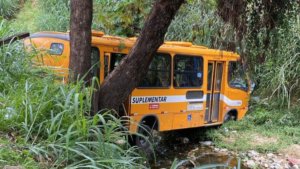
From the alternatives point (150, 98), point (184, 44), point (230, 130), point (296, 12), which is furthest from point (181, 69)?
Result: point (296, 12)

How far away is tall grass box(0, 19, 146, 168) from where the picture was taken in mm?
2232

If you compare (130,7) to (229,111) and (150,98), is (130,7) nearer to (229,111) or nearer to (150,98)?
(150,98)

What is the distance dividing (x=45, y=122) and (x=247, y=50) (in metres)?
3.80

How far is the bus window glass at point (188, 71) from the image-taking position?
24.1 feet

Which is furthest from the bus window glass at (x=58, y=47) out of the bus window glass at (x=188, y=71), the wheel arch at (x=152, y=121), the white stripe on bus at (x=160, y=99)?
the bus window glass at (x=188, y=71)

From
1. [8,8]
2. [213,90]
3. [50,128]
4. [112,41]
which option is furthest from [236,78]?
[8,8]

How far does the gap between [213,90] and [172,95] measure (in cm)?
169

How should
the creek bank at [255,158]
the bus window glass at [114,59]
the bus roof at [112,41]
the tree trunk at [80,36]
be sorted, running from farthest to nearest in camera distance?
the creek bank at [255,158] < the bus window glass at [114,59] < the bus roof at [112,41] < the tree trunk at [80,36]

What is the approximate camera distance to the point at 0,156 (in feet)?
6.49

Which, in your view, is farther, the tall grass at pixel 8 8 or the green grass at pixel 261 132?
the tall grass at pixel 8 8

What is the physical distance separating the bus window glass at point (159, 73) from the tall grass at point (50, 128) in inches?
139

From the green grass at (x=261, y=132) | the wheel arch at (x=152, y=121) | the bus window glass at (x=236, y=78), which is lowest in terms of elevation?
the green grass at (x=261, y=132)

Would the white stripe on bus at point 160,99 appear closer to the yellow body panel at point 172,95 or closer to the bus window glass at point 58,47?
the yellow body panel at point 172,95

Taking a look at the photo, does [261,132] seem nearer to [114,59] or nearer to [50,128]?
[114,59]
